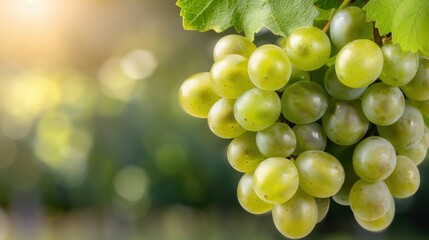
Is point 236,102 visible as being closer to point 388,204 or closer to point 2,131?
point 388,204

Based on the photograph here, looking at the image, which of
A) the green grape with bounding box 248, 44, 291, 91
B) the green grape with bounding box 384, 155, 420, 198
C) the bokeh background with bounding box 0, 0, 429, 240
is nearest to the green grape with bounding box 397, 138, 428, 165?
the green grape with bounding box 384, 155, 420, 198

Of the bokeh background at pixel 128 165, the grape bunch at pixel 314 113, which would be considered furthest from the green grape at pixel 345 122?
the bokeh background at pixel 128 165

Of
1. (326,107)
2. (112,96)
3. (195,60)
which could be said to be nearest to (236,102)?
(326,107)

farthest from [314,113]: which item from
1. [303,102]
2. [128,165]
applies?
[128,165]

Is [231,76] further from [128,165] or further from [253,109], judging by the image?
[128,165]

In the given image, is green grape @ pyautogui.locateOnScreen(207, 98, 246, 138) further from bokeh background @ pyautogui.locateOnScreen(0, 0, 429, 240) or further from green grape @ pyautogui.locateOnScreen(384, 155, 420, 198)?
bokeh background @ pyautogui.locateOnScreen(0, 0, 429, 240)

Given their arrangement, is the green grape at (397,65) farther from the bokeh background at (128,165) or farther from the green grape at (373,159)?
the bokeh background at (128,165)
